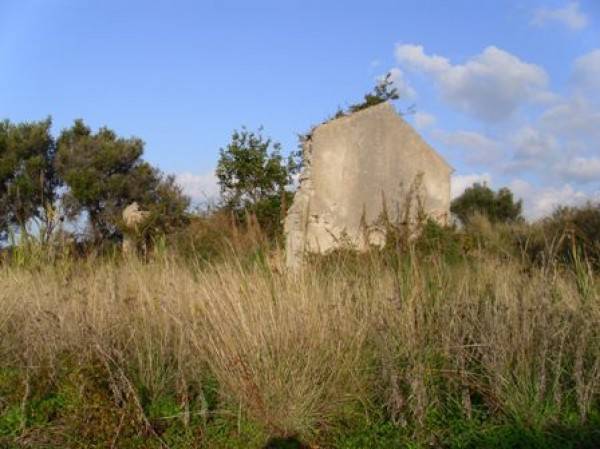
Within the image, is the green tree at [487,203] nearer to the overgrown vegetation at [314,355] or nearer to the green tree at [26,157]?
the green tree at [26,157]

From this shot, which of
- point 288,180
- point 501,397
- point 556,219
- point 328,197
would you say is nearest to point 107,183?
point 288,180

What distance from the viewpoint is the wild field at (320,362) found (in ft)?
14.5

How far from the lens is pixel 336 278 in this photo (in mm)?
5953

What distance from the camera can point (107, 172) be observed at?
88.1ft

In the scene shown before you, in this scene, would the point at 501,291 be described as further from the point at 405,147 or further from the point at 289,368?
the point at 405,147

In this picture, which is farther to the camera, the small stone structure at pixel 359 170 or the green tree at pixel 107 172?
the green tree at pixel 107 172

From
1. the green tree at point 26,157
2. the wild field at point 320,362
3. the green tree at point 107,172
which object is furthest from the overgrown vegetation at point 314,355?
the green tree at point 26,157

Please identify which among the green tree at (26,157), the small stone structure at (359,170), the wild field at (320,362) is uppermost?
the green tree at (26,157)

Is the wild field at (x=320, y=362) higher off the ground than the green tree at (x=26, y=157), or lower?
lower

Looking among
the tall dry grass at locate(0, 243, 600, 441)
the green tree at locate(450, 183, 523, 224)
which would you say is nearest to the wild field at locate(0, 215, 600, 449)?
the tall dry grass at locate(0, 243, 600, 441)

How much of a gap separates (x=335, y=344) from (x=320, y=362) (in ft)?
0.91

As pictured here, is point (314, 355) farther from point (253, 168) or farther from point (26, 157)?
point (26, 157)

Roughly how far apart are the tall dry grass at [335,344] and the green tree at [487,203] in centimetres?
2625

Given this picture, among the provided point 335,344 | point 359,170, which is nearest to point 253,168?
point 359,170
